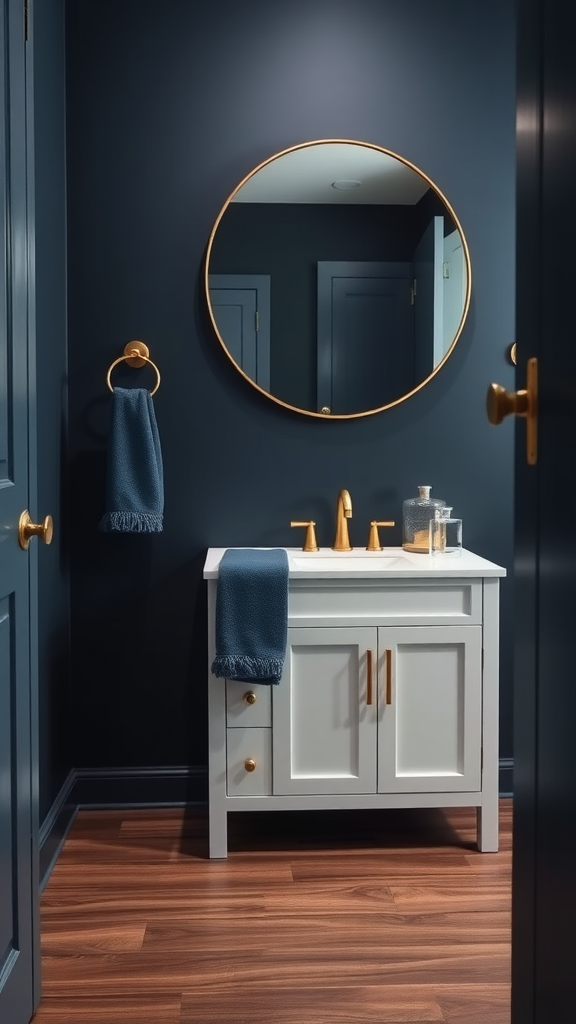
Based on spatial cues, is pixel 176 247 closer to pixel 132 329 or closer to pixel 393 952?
pixel 132 329

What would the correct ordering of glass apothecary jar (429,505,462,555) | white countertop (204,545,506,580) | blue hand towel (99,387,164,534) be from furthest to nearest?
glass apothecary jar (429,505,462,555)
blue hand towel (99,387,164,534)
white countertop (204,545,506,580)

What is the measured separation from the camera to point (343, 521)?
287 centimetres

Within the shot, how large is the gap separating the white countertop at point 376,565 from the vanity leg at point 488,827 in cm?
59

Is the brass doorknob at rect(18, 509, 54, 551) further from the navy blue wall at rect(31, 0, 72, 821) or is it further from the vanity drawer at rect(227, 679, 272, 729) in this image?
the vanity drawer at rect(227, 679, 272, 729)

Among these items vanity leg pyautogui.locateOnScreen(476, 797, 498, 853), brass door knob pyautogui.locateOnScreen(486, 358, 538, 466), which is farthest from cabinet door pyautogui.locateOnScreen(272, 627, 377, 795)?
brass door knob pyautogui.locateOnScreen(486, 358, 538, 466)

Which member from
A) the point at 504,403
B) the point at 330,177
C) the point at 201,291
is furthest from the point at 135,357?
the point at 504,403

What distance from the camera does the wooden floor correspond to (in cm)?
188

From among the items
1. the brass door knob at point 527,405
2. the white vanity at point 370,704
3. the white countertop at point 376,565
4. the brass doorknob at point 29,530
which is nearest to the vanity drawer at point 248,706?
the white vanity at point 370,704

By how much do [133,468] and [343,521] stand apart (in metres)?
0.60

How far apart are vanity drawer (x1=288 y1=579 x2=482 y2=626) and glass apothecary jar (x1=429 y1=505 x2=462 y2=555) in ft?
0.83

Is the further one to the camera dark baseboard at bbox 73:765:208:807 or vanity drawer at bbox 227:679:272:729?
dark baseboard at bbox 73:765:208:807

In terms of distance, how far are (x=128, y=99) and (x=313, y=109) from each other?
0.52 meters

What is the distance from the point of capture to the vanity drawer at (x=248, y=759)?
8.38 ft

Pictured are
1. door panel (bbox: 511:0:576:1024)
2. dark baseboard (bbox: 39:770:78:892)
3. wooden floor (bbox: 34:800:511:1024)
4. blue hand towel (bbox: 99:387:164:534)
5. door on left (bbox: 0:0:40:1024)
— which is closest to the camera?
door panel (bbox: 511:0:576:1024)
